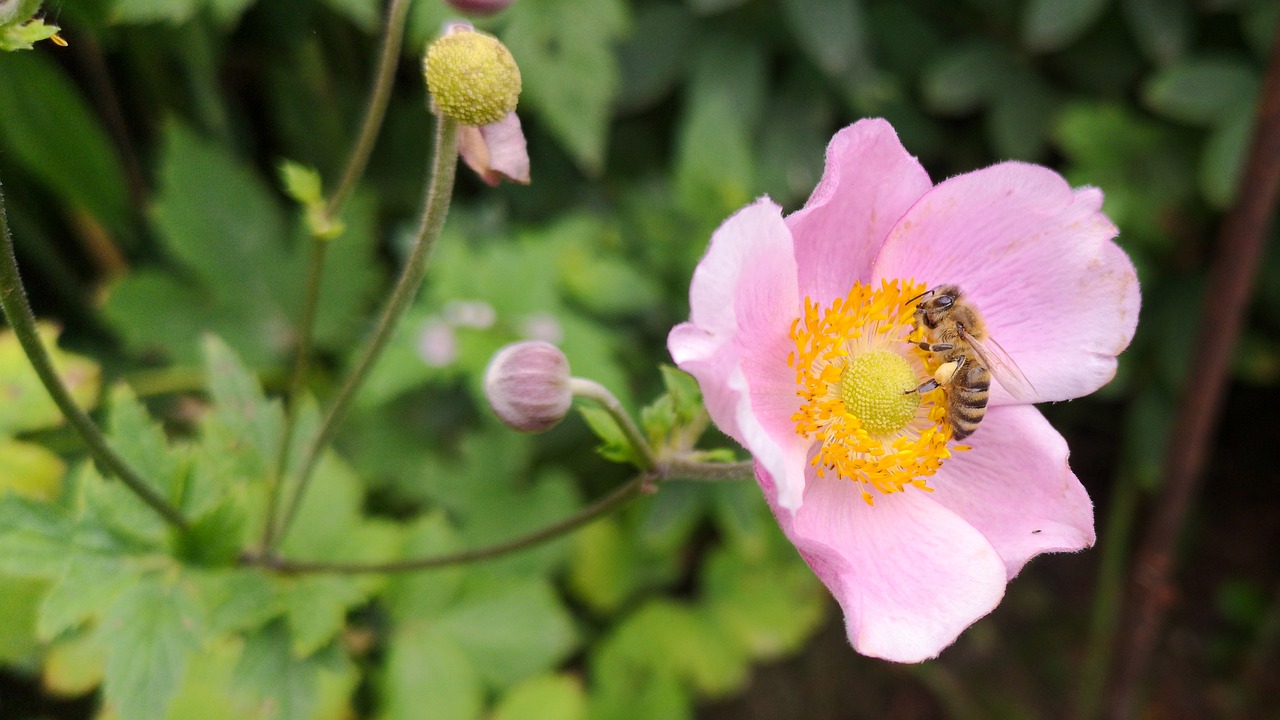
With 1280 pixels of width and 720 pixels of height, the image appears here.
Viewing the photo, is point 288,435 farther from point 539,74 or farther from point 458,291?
point 539,74

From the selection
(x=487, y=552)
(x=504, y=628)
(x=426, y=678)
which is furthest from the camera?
(x=504, y=628)

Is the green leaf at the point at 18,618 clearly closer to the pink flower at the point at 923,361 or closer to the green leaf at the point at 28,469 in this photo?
the green leaf at the point at 28,469

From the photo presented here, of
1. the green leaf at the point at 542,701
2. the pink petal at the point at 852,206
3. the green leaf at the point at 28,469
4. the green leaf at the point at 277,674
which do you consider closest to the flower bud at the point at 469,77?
the pink petal at the point at 852,206

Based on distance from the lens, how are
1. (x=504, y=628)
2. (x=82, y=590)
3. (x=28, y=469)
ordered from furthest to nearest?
(x=504, y=628) → (x=28, y=469) → (x=82, y=590)

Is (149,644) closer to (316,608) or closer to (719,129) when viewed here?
(316,608)

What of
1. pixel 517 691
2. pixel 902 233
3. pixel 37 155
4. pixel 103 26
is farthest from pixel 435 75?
pixel 517 691

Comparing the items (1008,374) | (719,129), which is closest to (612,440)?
(1008,374)
